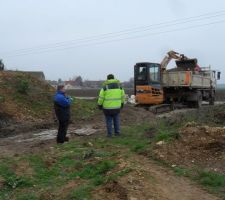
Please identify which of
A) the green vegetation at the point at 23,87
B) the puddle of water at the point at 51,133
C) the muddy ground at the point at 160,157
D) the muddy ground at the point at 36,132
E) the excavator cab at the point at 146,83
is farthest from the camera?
the excavator cab at the point at 146,83

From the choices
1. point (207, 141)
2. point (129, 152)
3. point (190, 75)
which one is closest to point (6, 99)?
point (129, 152)

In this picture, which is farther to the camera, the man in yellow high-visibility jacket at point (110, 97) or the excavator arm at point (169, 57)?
the excavator arm at point (169, 57)

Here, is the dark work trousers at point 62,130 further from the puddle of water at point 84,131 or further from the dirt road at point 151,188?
the dirt road at point 151,188

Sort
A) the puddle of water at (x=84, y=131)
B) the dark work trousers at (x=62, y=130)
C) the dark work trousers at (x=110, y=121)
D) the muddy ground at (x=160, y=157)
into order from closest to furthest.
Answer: the muddy ground at (x=160, y=157)
the dark work trousers at (x=62, y=130)
the dark work trousers at (x=110, y=121)
the puddle of water at (x=84, y=131)

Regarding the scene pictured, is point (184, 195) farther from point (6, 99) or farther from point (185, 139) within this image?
point (6, 99)

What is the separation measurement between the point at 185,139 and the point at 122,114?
11.0 m

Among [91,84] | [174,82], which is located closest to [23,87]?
[174,82]

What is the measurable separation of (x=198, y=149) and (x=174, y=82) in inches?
788

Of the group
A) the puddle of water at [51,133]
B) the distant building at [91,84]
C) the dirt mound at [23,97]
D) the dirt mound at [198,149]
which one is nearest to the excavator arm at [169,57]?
the dirt mound at [23,97]

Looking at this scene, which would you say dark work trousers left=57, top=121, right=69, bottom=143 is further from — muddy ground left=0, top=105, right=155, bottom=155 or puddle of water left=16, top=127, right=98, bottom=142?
puddle of water left=16, top=127, right=98, bottom=142

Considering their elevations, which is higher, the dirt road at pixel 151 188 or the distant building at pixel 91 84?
the dirt road at pixel 151 188

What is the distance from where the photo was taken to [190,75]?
96.3 ft

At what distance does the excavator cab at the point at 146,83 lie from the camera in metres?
26.8

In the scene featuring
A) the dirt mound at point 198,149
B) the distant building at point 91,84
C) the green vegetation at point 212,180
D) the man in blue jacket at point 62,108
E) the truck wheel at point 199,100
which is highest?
the man in blue jacket at point 62,108
